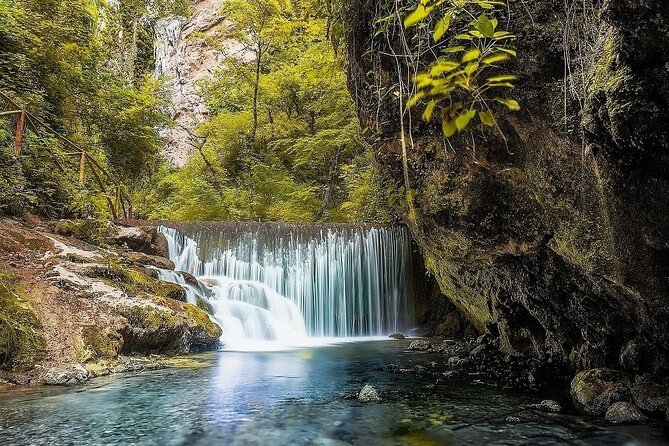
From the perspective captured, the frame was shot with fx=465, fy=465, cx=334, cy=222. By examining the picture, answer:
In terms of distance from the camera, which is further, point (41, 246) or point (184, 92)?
point (184, 92)

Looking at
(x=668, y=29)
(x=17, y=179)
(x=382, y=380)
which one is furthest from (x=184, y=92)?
(x=668, y=29)

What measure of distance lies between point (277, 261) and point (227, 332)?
11.6 ft

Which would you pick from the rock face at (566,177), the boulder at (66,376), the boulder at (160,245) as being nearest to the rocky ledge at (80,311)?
the boulder at (66,376)

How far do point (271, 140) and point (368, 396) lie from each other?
17052 millimetres

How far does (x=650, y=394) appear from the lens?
3990 mm

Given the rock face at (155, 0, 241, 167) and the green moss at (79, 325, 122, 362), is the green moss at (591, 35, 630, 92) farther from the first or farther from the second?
the rock face at (155, 0, 241, 167)

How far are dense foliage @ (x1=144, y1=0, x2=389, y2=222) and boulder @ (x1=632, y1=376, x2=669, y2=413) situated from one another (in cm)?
1210

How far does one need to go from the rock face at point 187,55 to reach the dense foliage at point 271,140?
21.0 feet

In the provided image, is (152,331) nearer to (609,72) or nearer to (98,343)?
(98,343)

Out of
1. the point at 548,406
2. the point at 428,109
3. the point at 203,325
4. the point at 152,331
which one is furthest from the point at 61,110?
the point at 428,109

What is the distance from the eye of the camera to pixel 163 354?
6922 mm

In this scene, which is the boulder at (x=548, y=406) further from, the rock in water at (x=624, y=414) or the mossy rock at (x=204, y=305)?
the mossy rock at (x=204, y=305)

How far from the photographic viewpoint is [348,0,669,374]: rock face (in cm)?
249

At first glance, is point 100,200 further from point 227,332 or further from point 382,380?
point 382,380
